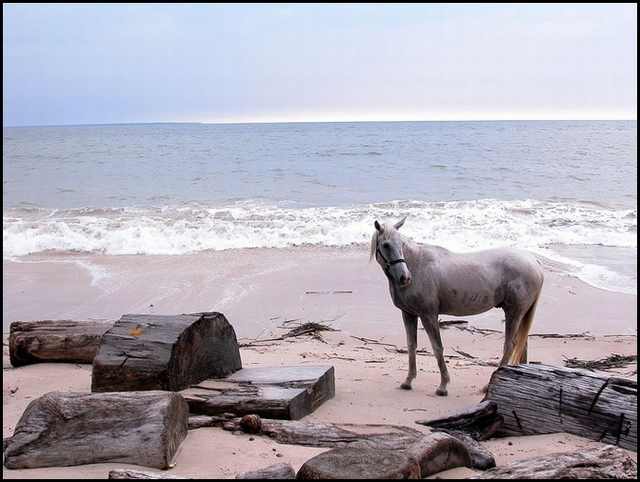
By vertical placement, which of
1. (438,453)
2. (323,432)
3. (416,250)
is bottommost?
(323,432)

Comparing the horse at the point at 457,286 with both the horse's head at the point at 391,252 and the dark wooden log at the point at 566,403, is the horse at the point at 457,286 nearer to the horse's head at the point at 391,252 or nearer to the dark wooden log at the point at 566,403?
the horse's head at the point at 391,252

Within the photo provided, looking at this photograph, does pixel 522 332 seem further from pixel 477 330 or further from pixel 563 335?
pixel 563 335

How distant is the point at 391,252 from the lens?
231 inches

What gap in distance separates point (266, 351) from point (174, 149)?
4734cm

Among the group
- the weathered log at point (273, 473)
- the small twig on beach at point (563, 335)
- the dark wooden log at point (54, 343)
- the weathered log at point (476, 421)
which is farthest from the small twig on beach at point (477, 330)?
the weathered log at point (273, 473)

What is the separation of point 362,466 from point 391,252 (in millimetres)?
2741

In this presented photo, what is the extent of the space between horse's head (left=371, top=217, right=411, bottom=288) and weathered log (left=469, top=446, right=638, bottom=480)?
2392mm

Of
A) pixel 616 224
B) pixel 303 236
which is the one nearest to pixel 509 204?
pixel 616 224

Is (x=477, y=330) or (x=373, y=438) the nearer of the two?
(x=373, y=438)

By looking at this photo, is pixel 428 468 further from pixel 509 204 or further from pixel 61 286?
pixel 509 204

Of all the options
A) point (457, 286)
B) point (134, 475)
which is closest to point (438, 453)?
point (134, 475)

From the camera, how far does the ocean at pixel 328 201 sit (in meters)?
15.1

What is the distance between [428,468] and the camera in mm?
3682

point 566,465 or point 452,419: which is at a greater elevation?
point 566,465
